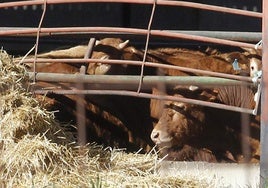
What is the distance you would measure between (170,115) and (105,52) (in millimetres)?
792

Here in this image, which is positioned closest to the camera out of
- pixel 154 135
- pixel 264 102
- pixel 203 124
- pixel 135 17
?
pixel 264 102

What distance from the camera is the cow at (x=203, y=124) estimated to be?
7770mm

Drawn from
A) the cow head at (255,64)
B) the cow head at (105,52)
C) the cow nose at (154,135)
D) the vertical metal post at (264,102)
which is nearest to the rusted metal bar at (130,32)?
the vertical metal post at (264,102)

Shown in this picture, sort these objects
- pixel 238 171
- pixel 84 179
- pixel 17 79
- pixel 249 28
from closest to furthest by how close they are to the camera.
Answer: pixel 84 179 < pixel 17 79 < pixel 238 171 < pixel 249 28

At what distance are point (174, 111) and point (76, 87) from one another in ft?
3.62

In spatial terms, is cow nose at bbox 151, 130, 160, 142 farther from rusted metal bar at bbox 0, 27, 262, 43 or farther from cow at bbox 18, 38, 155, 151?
rusted metal bar at bbox 0, 27, 262, 43

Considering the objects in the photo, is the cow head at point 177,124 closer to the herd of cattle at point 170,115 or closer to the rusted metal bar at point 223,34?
the herd of cattle at point 170,115

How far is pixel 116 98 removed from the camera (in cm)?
792

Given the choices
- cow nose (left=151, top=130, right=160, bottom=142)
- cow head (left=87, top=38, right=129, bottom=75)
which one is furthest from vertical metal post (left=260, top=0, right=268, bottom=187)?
cow head (left=87, top=38, right=129, bottom=75)

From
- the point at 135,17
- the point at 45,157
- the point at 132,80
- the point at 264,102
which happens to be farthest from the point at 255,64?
the point at 135,17

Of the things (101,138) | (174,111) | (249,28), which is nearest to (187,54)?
(174,111)

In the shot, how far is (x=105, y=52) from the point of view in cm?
792

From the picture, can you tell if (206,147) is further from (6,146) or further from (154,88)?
(6,146)

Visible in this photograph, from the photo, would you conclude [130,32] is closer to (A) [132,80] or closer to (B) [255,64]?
(A) [132,80]
